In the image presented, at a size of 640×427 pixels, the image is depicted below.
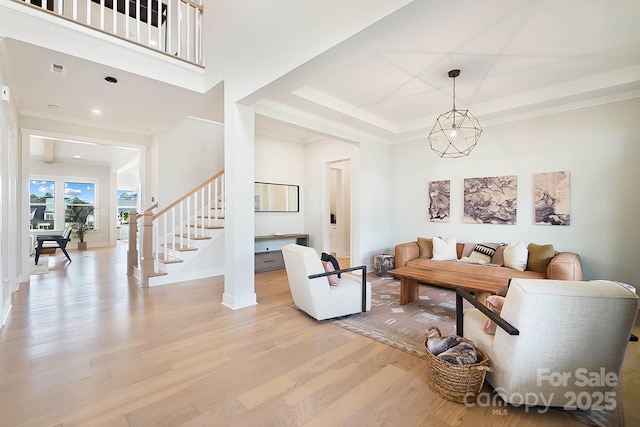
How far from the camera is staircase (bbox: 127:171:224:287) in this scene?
15.1 ft

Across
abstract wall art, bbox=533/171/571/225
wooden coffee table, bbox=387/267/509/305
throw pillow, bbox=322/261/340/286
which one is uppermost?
abstract wall art, bbox=533/171/571/225

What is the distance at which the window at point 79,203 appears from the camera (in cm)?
950

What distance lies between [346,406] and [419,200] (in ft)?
15.0

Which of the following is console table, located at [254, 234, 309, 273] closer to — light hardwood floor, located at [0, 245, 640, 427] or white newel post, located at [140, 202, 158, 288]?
white newel post, located at [140, 202, 158, 288]

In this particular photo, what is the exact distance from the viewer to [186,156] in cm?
582

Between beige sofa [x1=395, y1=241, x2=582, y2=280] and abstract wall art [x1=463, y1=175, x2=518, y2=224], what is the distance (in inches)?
18.7

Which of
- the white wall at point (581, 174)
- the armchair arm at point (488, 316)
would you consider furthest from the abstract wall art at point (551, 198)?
the armchair arm at point (488, 316)

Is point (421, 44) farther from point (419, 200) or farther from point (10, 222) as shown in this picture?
point (10, 222)

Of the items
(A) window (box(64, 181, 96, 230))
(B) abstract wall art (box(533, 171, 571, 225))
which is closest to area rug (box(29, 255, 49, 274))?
(A) window (box(64, 181, 96, 230))

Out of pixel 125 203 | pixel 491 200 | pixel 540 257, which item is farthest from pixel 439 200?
pixel 125 203

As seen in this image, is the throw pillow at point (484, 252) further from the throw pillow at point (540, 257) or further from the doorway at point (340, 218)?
the doorway at point (340, 218)

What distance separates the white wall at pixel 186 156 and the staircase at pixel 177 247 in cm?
42

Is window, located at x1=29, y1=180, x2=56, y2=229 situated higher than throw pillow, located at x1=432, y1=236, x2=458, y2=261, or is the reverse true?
window, located at x1=29, y1=180, x2=56, y2=229

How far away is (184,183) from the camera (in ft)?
19.1
